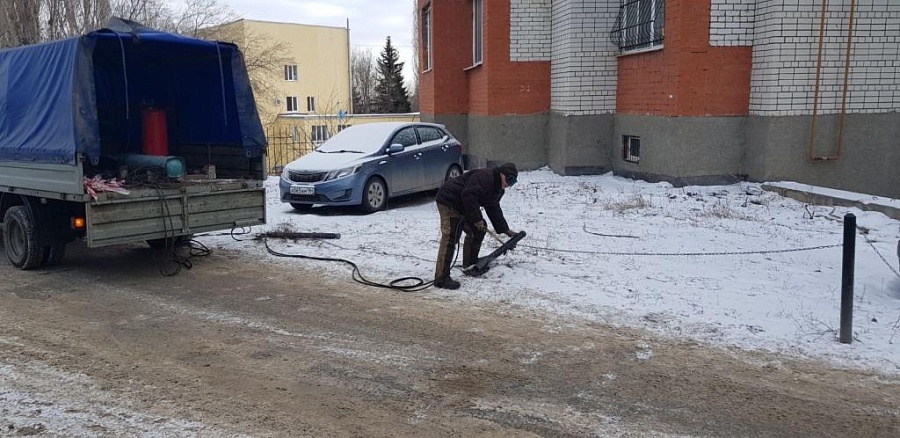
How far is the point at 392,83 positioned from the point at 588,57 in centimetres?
4187

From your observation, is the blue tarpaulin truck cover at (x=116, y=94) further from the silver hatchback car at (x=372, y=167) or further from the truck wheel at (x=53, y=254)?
the silver hatchback car at (x=372, y=167)

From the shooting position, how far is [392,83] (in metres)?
55.9

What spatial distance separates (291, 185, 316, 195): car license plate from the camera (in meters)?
11.7

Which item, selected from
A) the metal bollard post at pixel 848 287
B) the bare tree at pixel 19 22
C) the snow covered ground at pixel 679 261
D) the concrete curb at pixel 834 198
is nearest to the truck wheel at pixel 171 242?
the snow covered ground at pixel 679 261

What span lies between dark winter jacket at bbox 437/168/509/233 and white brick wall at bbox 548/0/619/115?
8.45m

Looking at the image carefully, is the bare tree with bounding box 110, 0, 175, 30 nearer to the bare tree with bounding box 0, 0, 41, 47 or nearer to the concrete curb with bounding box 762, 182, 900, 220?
the bare tree with bounding box 0, 0, 41, 47

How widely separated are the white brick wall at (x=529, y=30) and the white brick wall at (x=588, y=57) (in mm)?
1089

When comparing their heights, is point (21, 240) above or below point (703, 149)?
below

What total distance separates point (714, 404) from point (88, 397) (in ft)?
13.2

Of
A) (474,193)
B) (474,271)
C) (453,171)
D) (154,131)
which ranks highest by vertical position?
(154,131)

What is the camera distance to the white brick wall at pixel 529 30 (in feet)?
54.5

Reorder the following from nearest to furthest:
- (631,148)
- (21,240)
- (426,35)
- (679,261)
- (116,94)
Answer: (679,261)
(21,240)
(116,94)
(631,148)
(426,35)

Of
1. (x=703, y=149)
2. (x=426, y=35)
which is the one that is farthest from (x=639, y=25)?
(x=426, y=35)

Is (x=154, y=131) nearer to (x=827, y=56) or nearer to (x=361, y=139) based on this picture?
(x=361, y=139)
